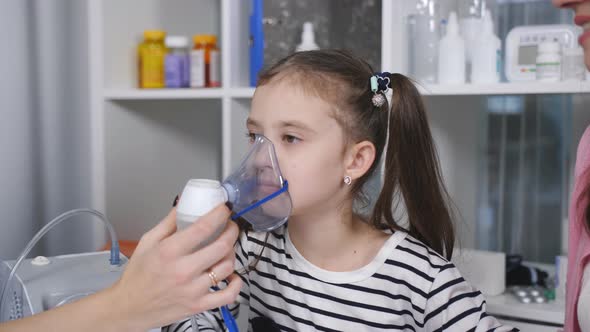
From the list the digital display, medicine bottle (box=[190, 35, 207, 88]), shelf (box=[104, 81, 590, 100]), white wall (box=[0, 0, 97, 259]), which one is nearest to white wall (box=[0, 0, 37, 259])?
white wall (box=[0, 0, 97, 259])

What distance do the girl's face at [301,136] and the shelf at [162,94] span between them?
0.62 m

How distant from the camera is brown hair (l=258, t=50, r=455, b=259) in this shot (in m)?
1.16

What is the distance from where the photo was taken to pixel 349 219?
48.9 inches

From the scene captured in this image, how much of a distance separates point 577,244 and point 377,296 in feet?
1.15

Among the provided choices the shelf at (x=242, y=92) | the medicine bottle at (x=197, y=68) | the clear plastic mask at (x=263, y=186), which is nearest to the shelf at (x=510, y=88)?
the shelf at (x=242, y=92)

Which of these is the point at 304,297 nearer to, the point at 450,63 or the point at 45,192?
the point at 450,63

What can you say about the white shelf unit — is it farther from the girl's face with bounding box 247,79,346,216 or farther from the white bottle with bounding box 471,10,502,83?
the girl's face with bounding box 247,79,346,216

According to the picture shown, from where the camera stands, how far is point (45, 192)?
190 centimetres

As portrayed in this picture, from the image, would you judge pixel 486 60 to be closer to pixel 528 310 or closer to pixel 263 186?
pixel 528 310

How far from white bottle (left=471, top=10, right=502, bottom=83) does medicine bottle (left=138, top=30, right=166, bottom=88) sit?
0.94m

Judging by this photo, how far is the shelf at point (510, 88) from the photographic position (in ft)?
4.39

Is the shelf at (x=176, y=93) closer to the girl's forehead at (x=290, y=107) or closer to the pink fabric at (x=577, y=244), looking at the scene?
the girl's forehead at (x=290, y=107)

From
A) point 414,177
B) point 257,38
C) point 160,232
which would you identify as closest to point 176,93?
point 257,38

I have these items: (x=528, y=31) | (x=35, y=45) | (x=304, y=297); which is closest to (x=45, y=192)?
(x=35, y=45)
